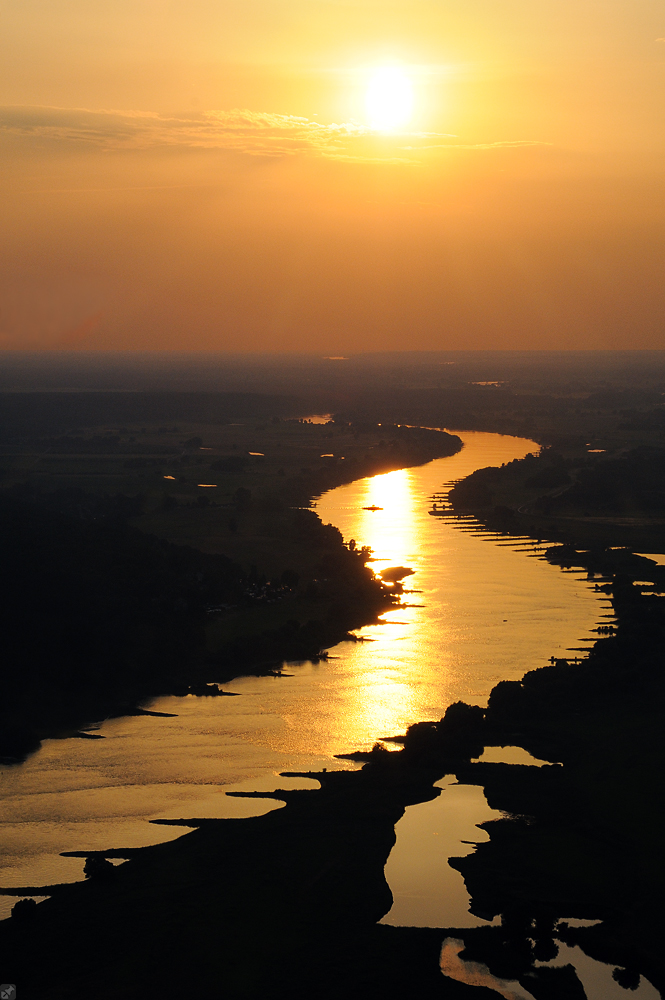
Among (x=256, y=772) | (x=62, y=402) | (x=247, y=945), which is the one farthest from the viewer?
(x=62, y=402)

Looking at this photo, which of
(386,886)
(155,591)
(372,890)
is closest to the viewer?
(372,890)

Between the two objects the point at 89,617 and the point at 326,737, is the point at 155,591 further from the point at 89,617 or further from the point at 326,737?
the point at 326,737

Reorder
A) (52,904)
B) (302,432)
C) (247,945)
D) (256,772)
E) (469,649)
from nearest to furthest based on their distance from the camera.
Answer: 1. (247,945)
2. (52,904)
3. (256,772)
4. (469,649)
5. (302,432)

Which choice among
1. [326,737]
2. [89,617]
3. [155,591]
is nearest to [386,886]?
[326,737]

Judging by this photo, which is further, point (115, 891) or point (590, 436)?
point (590, 436)

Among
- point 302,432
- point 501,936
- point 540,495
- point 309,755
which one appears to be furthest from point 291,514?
point 302,432

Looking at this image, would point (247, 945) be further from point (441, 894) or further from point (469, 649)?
point (469, 649)
